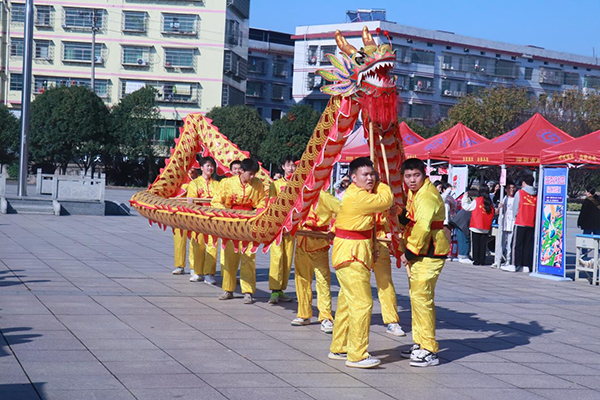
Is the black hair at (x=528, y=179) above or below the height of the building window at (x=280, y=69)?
below

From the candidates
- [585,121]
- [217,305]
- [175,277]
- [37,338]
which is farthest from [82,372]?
[585,121]

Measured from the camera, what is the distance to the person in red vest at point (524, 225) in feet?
44.2

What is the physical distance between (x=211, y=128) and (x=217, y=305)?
11.3 ft

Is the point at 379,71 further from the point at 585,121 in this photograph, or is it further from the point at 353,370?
the point at 585,121

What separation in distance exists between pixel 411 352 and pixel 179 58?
4164 cm

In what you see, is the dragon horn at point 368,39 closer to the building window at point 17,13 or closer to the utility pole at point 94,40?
the utility pole at point 94,40

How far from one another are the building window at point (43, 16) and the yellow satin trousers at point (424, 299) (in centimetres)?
4344

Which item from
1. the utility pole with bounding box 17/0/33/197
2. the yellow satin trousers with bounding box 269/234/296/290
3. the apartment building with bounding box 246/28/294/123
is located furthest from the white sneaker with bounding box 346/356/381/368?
the apartment building with bounding box 246/28/294/123

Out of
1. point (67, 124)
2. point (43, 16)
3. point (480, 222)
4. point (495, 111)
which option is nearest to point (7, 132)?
point (67, 124)

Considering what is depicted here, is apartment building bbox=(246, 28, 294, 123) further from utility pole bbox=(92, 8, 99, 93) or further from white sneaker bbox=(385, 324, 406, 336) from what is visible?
white sneaker bbox=(385, 324, 406, 336)

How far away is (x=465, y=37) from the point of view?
189 ft

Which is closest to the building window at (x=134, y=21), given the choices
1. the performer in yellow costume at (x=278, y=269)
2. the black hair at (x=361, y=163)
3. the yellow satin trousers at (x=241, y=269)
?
the performer in yellow costume at (x=278, y=269)

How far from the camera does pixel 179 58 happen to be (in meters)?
45.8

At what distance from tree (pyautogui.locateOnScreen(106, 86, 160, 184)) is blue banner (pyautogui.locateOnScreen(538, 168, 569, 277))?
3011cm
